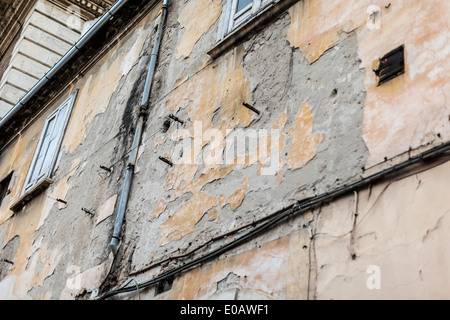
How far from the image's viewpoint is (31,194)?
834 centimetres

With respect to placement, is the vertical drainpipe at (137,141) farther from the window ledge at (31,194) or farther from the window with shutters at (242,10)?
the window ledge at (31,194)

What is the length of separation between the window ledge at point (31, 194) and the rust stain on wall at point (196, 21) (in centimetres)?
263

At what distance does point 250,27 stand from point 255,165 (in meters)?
1.58

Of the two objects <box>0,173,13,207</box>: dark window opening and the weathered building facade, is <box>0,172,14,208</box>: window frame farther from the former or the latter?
the weathered building facade

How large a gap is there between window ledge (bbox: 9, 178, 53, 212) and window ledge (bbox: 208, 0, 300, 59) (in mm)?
3231

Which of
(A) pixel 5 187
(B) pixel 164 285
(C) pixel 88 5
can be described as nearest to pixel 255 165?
(B) pixel 164 285

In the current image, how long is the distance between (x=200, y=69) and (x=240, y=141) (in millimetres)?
1465

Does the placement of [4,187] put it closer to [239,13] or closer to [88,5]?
[239,13]

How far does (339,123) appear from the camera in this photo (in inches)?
166

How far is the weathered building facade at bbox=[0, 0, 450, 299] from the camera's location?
3580 millimetres

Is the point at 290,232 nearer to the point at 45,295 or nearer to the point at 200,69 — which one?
the point at 200,69

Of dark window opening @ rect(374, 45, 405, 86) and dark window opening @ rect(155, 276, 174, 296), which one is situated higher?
dark window opening @ rect(374, 45, 405, 86)

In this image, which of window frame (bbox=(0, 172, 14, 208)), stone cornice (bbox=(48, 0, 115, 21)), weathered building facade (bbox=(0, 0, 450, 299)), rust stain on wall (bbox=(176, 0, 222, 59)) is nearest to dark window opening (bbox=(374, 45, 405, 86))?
weathered building facade (bbox=(0, 0, 450, 299))

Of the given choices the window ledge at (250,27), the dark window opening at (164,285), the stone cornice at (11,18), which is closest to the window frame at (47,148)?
the window ledge at (250,27)
